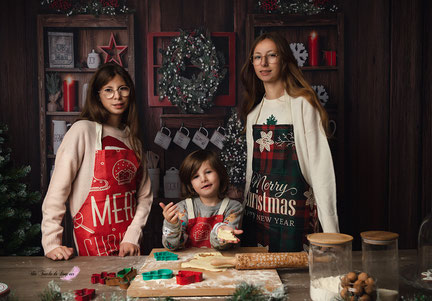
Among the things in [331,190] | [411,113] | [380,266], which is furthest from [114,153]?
[411,113]

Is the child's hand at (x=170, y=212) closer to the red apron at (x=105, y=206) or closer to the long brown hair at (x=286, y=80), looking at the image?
the red apron at (x=105, y=206)

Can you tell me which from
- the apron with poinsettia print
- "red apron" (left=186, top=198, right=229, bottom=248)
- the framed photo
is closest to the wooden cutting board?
"red apron" (left=186, top=198, right=229, bottom=248)

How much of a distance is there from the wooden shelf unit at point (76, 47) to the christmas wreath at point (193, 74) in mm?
340

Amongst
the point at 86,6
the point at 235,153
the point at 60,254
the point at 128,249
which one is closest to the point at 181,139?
the point at 235,153

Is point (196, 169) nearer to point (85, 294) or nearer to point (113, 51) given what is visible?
point (85, 294)

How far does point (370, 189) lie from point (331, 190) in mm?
1675

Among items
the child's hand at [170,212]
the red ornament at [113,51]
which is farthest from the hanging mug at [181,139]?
the child's hand at [170,212]

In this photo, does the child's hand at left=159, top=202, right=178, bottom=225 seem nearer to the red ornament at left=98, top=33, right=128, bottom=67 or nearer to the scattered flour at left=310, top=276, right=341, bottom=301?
the scattered flour at left=310, top=276, right=341, bottom=301

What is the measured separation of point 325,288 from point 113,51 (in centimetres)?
310

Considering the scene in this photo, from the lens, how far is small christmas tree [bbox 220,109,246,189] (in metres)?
3.55

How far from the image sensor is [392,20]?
3400mm

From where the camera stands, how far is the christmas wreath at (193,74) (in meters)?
3.52

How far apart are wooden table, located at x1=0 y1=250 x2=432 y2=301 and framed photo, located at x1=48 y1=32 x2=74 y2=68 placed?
2.39m

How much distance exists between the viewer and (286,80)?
230cm
